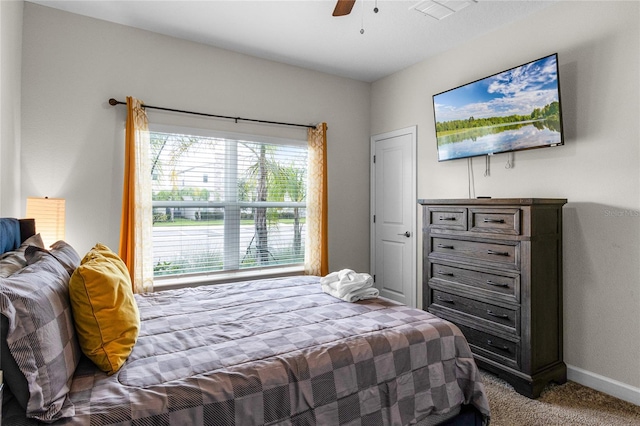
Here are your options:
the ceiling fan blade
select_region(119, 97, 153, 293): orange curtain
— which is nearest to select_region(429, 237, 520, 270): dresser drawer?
the ceiling fan blade

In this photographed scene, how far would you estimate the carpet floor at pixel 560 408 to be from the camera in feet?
7.08

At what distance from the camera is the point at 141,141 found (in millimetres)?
3201

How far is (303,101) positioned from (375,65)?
35.4 inches

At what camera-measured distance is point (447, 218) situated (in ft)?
9.86

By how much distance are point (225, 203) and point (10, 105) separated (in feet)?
5.92

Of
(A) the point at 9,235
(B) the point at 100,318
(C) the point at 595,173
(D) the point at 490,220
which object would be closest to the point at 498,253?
(D) the point at 490,220

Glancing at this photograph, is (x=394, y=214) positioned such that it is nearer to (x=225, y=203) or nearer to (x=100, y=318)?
(x=225, y=203)

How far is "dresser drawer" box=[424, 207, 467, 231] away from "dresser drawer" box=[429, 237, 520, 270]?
0.12 metres

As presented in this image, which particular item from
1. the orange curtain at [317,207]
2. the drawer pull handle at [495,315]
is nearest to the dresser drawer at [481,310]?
the drawer pull handle at [495,315]

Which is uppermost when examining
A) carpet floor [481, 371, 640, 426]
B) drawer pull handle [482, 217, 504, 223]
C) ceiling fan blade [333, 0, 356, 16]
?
ceiling fan blade [333, 0, 356, 16]

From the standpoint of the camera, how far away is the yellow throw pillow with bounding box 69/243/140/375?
1365 mm

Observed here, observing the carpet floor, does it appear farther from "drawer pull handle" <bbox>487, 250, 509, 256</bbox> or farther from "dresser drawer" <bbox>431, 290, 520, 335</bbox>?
"drawer pull handle" <bbox>487, 250, 509, 256</bbox>

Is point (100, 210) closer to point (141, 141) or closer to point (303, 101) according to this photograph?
point (141, 141)

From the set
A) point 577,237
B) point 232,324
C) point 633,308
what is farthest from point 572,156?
point 232,324
